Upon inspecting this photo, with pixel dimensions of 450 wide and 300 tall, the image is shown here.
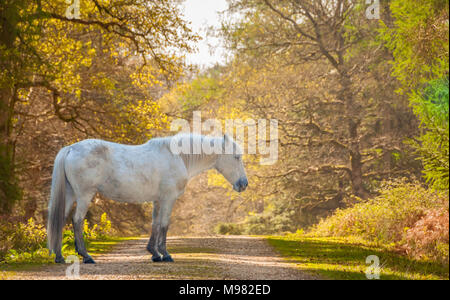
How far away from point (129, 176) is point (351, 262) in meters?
4.96

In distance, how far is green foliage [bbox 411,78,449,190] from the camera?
36.0 feet

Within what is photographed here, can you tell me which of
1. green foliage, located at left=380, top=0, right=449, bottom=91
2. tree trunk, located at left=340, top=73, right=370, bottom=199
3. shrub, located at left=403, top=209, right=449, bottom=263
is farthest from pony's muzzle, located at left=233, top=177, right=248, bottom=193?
tree trunk, located at left=340, top=73, right=370, bottom=199

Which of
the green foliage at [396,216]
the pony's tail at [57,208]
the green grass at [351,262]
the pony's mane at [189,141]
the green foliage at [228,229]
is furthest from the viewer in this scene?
the green foliage at [228,229]

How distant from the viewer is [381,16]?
22828 mm

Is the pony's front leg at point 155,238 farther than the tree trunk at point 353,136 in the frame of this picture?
No

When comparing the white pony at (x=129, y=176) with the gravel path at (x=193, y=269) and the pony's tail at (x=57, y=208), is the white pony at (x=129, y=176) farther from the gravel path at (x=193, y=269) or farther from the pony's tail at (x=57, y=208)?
the gravel path at (x=193, y=269)

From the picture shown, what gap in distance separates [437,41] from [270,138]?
1143cm

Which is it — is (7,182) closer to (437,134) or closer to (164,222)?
(164,222)

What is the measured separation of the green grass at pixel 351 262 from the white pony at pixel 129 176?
96.7 inches

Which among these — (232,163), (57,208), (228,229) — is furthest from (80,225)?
(228,229)

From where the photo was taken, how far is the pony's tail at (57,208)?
33.5ft

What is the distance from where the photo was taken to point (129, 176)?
10734 millimetres

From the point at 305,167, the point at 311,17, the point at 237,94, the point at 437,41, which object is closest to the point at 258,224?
the point at 305,167

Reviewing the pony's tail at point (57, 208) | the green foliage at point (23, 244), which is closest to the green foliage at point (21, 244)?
the green foliage at point (23, 244)
